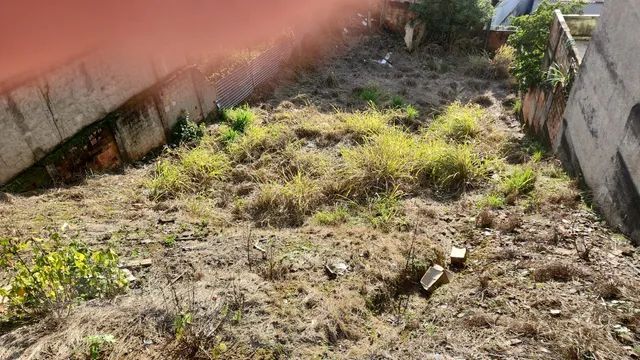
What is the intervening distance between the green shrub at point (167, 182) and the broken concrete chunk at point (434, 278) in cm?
352

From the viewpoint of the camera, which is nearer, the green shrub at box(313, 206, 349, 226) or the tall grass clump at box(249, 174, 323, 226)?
the green shrub at box(313, 206, 349, 226)

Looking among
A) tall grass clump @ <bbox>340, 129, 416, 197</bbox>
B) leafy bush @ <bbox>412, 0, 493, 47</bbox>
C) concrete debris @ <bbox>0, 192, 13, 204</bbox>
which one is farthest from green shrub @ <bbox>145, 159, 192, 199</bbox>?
leafy bush @ <bbox>412, 0, 493, 47</bbox>

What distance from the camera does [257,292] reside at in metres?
3.80

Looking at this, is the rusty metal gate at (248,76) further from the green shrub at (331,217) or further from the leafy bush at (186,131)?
the green shrub at (331,217)

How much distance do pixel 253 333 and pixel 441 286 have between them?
1.98m

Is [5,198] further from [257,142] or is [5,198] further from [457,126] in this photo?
[457,126]

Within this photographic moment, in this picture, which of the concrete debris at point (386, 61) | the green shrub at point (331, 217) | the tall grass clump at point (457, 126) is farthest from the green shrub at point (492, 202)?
the concrete debris at point (386, 61)

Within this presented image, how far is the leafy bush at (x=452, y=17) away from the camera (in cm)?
1168

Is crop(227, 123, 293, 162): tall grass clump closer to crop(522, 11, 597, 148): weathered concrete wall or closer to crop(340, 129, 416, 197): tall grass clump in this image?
crop(340, 129, 416, 197): tall grass clump

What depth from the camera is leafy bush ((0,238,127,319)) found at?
3.16 meters

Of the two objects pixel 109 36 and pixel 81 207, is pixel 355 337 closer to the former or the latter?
pixel 81 207

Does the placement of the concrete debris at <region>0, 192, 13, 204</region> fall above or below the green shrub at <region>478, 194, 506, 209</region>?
above

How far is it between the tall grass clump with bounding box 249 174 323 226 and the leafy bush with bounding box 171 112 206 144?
7.45 ft

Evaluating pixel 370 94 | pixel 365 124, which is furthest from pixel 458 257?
pixel 370 94
